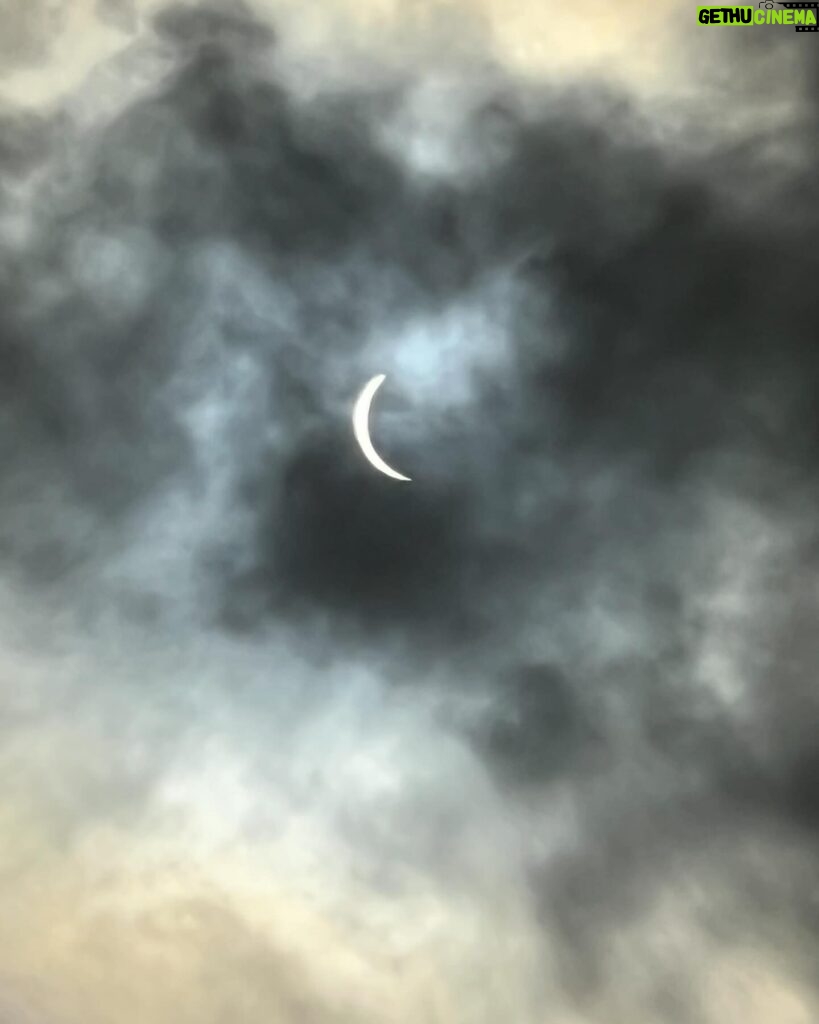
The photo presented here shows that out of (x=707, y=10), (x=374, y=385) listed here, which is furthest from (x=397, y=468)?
(x=707, y=10)

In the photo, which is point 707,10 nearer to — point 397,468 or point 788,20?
point 788,20

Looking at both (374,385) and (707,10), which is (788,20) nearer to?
(707,10)

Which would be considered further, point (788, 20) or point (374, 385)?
point (374, 385)

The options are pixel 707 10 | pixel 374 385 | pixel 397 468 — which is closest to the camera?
pixel 707 10

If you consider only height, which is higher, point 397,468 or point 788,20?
point 788,20

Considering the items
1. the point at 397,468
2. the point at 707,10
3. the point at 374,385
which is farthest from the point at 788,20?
the point at 397,468

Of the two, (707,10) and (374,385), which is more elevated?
(707,10)

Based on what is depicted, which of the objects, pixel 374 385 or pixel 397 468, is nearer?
pixel 374 385

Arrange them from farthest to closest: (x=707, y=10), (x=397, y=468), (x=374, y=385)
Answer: (x=397, y=468) < (x=374, y=385) < (x=707, y=10)
